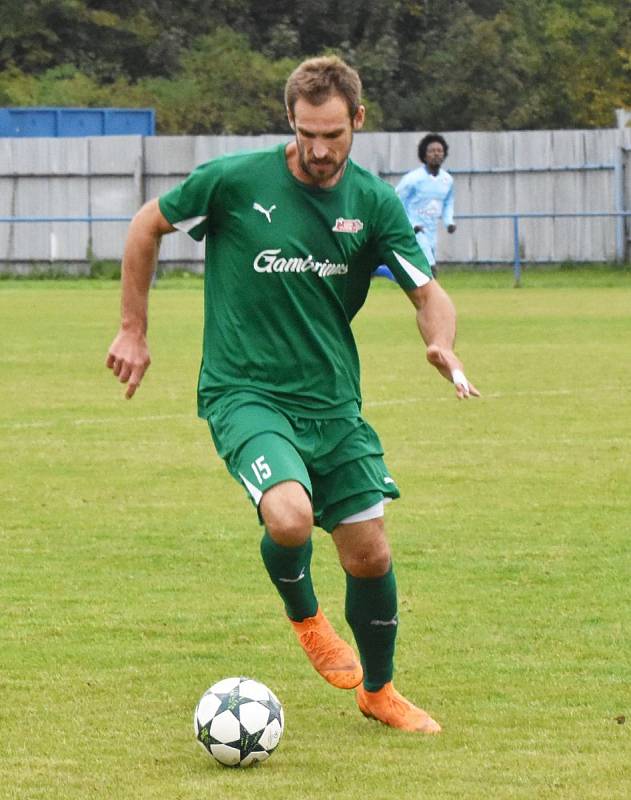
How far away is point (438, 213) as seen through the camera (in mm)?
21406

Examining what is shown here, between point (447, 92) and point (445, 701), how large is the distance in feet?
135

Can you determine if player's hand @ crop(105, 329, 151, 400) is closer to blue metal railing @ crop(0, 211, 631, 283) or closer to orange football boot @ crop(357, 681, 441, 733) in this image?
orange football boot @ crop(357, 681, 441, 733)

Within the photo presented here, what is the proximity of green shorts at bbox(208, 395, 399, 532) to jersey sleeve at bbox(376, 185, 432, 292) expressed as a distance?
19.1 inches

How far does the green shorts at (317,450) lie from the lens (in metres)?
5.23

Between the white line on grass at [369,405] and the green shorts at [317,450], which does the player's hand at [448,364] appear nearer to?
the green shorts at [317,450]

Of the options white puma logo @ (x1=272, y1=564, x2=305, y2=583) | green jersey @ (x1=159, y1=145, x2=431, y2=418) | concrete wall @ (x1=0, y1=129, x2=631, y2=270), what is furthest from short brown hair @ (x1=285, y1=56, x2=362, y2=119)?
concrete wall @ (x1=0, y1=129, x2=631, y2=270)

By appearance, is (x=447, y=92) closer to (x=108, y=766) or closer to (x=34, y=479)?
(x=34, y=479)

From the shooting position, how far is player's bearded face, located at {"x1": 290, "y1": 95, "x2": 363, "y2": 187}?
516 cm

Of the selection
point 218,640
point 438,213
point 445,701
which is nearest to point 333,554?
point 218,640

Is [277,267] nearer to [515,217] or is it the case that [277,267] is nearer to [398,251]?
[398,251]

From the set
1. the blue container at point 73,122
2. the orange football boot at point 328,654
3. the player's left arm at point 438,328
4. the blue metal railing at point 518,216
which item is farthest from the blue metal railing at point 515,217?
the orange football boot at point 328,654

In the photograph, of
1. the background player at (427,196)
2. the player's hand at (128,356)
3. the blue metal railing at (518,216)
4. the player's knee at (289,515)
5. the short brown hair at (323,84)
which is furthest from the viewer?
the blue metal railing at (518,216)

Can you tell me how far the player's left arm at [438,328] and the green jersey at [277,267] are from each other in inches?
10.0

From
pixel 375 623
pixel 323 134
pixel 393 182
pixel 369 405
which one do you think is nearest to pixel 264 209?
pixel 323 134
